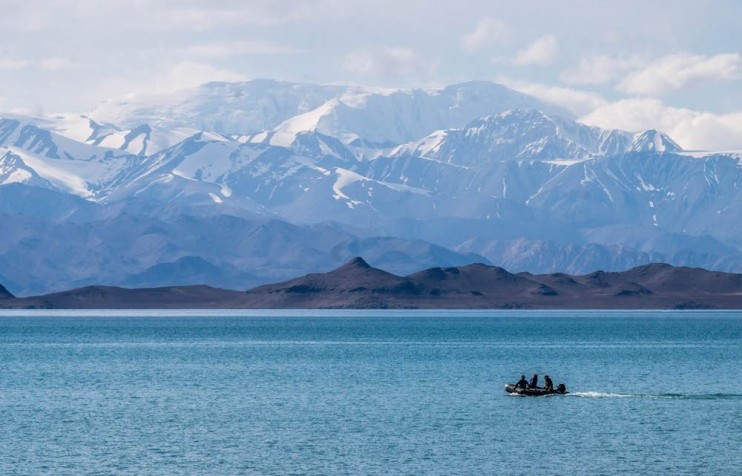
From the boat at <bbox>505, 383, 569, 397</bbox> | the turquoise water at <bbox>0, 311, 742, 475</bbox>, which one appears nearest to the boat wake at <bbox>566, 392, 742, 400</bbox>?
the turquoise water at <bbox>0, 311, 742, 475</bbox>

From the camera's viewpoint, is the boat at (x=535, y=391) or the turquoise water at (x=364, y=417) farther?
the boat at (x=535, y=391)

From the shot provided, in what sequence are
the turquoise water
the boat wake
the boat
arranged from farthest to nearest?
1. the boat
2. the boat wake
3. the turquoise water

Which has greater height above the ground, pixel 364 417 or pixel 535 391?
pixel 535 391

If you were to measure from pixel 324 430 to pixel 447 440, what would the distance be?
8.64m

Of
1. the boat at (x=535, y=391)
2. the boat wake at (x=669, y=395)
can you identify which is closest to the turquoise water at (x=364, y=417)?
the boat wake at (x=669, y=395)

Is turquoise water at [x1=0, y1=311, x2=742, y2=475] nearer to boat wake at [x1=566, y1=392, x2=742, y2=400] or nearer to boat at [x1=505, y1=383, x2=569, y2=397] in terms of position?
boat wake at [x1=566, y1=392, x2=742, y2=400]

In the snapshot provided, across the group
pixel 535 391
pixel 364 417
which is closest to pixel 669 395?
pixel 535 391

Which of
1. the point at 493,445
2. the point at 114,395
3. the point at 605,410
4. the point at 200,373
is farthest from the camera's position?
the point at 200,373

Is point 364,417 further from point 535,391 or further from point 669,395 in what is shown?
point 669,395

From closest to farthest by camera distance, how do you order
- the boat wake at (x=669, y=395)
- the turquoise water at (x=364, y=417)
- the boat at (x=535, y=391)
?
the turquoise water at (x=364, y=417) → the boat wake at (x=669, y=395) → the boat at (x=535, y=391)

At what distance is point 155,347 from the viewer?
19425 cm

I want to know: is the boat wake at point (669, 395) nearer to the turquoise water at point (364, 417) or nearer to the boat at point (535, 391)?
the turquoise water at point (364, 417)

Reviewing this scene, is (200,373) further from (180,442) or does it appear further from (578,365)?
(180,442)

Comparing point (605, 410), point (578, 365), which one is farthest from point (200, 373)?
point (605, 410)
